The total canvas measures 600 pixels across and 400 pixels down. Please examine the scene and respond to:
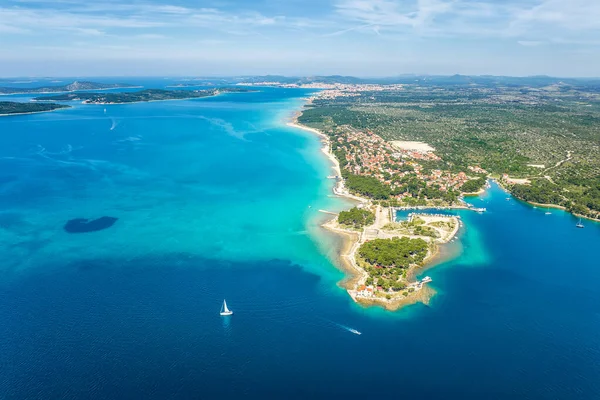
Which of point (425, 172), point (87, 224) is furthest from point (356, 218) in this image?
point (87, 224)

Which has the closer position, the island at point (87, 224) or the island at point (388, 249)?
the island at point (388, 249)

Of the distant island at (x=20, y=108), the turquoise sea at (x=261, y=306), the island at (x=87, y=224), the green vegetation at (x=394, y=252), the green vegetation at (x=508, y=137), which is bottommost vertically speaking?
the turquoise sea at (x=261, y=306)

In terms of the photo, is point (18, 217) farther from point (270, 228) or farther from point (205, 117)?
point (205, 117)

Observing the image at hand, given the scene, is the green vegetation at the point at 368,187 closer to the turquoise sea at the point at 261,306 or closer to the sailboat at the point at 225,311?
the turquoise sea at the point at 261,306

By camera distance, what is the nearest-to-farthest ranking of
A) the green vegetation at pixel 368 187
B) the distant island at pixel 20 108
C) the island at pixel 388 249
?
the island at pixel 388 249 → the green vegetation at pixel 368 187 → the distant island at pixel 20 108

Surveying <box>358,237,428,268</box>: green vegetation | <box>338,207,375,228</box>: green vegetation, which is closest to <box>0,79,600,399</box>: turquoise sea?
<box>358,237,428,268</box>: green vegetation

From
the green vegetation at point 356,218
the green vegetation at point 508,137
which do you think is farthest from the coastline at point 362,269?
the green vegetation at point 508,137

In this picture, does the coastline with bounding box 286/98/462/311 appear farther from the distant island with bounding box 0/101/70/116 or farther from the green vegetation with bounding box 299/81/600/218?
the distant island with bounding box 0/101/70/116
